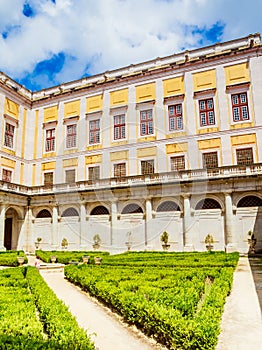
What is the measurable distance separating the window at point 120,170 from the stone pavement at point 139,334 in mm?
17848

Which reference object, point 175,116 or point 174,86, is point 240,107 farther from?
point 174,86

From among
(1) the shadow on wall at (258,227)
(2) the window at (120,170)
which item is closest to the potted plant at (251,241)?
(1) the shadow on wall at (258,227)

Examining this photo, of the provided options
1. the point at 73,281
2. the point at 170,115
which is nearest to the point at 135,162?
the point at 170,115

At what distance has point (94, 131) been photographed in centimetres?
2986

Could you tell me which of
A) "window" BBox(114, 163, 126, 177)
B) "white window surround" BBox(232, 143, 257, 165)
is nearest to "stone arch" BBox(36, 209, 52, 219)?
"window" BBox(114, 163, 126, 177)

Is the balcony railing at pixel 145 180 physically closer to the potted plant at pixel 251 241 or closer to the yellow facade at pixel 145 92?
the potted plant at pixel 251 241

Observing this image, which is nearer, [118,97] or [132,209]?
[132,209]

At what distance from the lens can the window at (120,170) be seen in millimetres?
27781

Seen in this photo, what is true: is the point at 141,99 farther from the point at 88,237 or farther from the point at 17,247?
the point at 17,247

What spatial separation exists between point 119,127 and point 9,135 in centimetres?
1074

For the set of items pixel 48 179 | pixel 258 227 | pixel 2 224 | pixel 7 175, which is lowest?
pixel 258 227

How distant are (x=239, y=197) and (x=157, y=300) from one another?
1714 centimetres

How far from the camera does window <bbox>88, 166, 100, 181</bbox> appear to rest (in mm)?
28688

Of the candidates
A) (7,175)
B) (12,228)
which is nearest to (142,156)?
(7,175)
